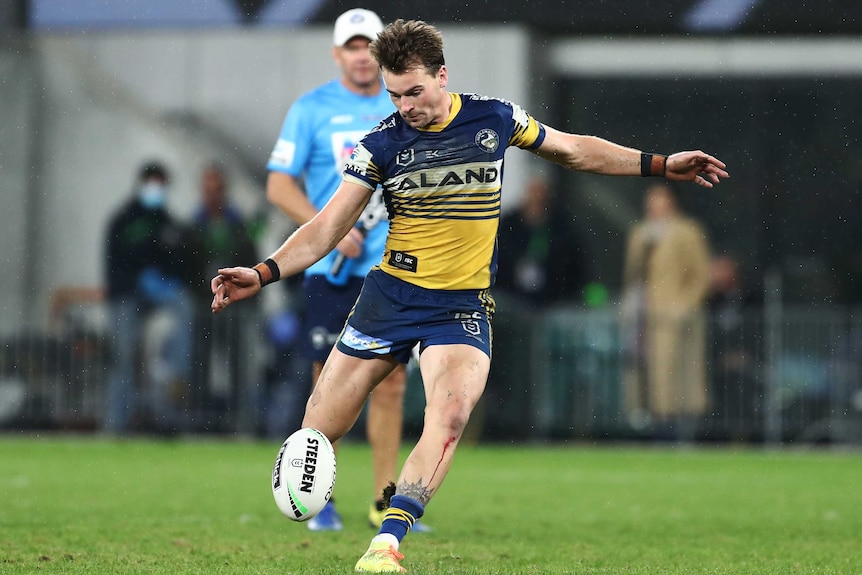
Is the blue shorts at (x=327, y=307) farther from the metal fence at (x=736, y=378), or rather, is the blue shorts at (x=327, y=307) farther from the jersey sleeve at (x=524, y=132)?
the metal fence at (x=736, y=378)

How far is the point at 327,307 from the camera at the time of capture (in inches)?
333

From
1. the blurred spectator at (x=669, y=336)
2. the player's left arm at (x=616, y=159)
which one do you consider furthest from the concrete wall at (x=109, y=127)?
the player's left arm at (x=616, y=159)

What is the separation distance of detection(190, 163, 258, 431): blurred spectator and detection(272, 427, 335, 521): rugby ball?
9445 mm

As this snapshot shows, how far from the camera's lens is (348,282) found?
27.7 ft

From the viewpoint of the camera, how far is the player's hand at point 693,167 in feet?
21.8

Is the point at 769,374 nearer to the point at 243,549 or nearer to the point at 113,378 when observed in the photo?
the point at 113,378

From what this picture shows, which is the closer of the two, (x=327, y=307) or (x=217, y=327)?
(x=327, y=307)

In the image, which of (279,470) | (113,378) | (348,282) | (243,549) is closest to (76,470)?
(113,378)

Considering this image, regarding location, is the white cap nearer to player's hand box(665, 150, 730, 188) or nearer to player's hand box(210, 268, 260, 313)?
player's hand box(665, 150, 730, 188)

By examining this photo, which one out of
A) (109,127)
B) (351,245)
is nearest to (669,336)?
(109,127)

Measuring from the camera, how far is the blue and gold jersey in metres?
6.26

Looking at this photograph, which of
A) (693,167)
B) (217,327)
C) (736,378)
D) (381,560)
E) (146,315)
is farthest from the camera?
(217,327)

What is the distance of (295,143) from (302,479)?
2811 mm

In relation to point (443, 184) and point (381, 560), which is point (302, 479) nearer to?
point (381, 560)
